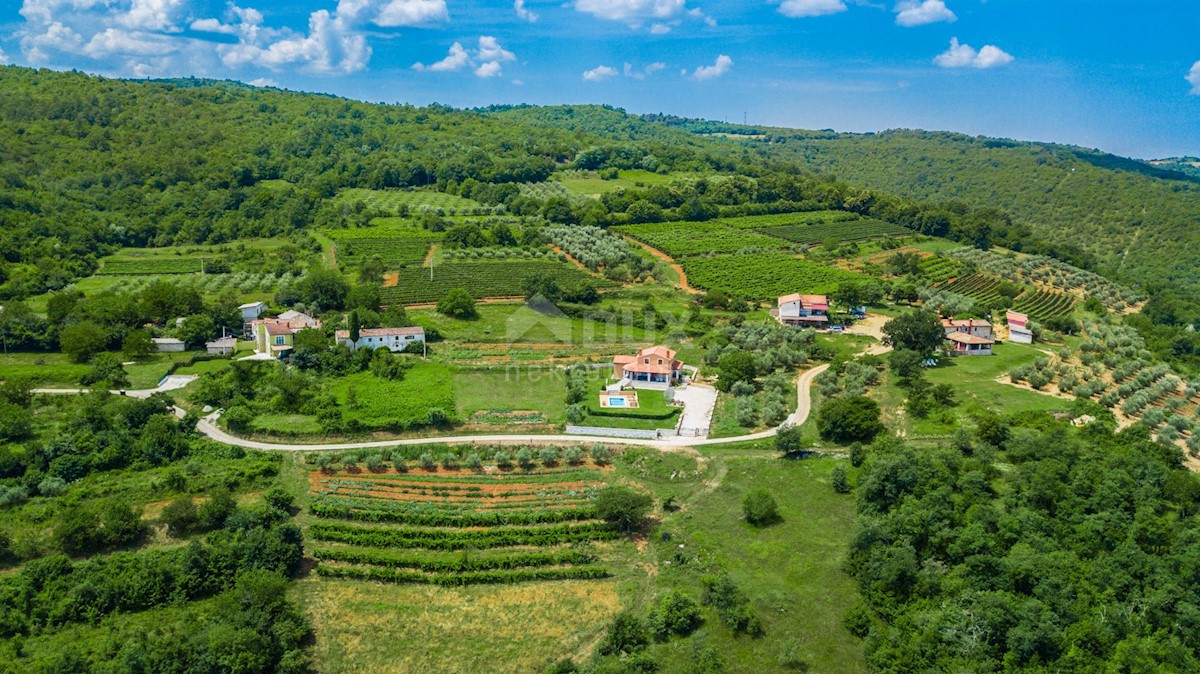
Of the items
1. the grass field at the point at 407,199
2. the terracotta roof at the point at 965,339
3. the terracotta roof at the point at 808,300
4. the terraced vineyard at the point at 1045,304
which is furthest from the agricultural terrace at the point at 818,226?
the grass field at the point at 407,199

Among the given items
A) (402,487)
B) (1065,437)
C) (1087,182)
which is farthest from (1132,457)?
(1087,182)

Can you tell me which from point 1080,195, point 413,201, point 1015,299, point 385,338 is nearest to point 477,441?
point 385,338

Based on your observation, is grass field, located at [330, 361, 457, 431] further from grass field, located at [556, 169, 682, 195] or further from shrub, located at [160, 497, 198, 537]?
grass field, located at [556, 169, 682, 195]

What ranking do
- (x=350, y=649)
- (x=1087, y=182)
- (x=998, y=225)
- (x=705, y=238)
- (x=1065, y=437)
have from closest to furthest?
1. (x=350, y=649)
2. (x=1065, y=437)
3. (x=705, y=238)
4. (x=998, y=225)
5. (x=1087, y=182)

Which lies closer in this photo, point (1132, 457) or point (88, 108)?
point (1132, 457)

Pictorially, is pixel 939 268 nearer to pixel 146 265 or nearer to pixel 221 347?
pixel 221 347

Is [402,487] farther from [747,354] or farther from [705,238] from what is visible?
[705,238]

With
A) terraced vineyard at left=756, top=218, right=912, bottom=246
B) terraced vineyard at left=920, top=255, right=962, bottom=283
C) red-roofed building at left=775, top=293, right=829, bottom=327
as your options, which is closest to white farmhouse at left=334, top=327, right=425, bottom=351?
red-roofed building at left=775, top=293, right=829, bottom=327
